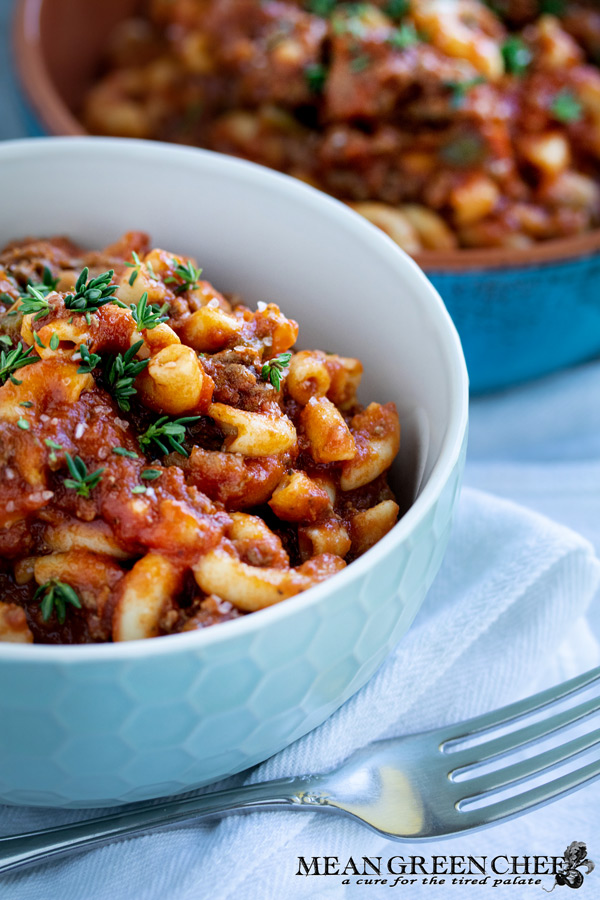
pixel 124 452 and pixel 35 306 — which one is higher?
pixel 35 306

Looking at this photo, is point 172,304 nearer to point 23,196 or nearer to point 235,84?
point 23,196

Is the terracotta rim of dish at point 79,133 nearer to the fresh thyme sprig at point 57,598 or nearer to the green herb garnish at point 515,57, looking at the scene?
the green herb garnish at point 515,57

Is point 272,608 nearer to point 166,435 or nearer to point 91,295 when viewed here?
point 166,435

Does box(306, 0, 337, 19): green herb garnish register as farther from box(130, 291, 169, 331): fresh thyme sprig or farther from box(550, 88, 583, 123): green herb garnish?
box(130, 291, 169, 331): fresh thyme sprig

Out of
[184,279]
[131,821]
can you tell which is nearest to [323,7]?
[184,279]

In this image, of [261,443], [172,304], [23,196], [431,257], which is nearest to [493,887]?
[261,443]

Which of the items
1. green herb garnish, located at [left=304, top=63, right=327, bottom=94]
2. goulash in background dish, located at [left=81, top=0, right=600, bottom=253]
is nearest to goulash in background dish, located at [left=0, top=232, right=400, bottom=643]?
goulash in background dish, located at [left=81, top=0, right=600, bottom=253]
